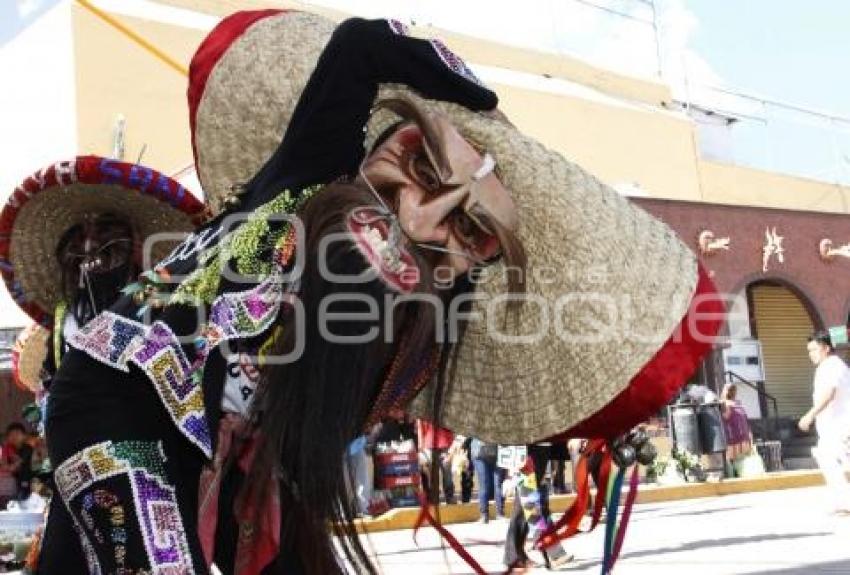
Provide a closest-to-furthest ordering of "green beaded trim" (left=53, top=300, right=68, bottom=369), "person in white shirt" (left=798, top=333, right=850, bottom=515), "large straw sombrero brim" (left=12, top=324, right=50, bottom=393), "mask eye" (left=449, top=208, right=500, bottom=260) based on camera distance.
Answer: "mask eye" (left=449, top=208, right=500, bottom=260) < "green beaded trim" (left=53, top=300, right=68, bottom=369) < "large straw sombrero brim" (left=12, top=324, right=50, bottom=393) < "person in white shirt" (left=798, top=333, right=850, bottom=515)

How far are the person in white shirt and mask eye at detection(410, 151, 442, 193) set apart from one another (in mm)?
7650

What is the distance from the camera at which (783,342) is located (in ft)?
81.3

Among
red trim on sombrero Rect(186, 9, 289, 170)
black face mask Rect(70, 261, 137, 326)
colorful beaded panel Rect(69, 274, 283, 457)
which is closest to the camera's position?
colorful beaded panel Rect(69, 274, 283, 457)

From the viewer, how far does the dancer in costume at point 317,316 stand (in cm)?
177

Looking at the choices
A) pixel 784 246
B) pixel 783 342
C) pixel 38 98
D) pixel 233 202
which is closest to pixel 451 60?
pixel 233 202

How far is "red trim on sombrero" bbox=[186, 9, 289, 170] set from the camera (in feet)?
8.63

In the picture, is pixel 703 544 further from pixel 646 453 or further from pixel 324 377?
pixel 324 377

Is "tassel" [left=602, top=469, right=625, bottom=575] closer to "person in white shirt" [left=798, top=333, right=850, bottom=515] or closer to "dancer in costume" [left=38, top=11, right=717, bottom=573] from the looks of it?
"dancer in costume" [left=38, top=11, right=717, bottom=573]

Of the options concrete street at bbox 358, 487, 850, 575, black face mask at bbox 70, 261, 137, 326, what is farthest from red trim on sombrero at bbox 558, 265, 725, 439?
concrete street at bbox 358, 487, 850, 575

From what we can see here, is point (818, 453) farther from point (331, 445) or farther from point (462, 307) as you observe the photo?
point (331, 445)

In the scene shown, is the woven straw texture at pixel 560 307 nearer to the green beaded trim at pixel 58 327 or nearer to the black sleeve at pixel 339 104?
the black sleeve at pixel 339 104

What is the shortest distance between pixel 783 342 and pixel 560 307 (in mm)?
23382

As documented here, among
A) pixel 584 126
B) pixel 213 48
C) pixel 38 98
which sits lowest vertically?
pixel 213 48

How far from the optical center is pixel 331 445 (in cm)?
171
